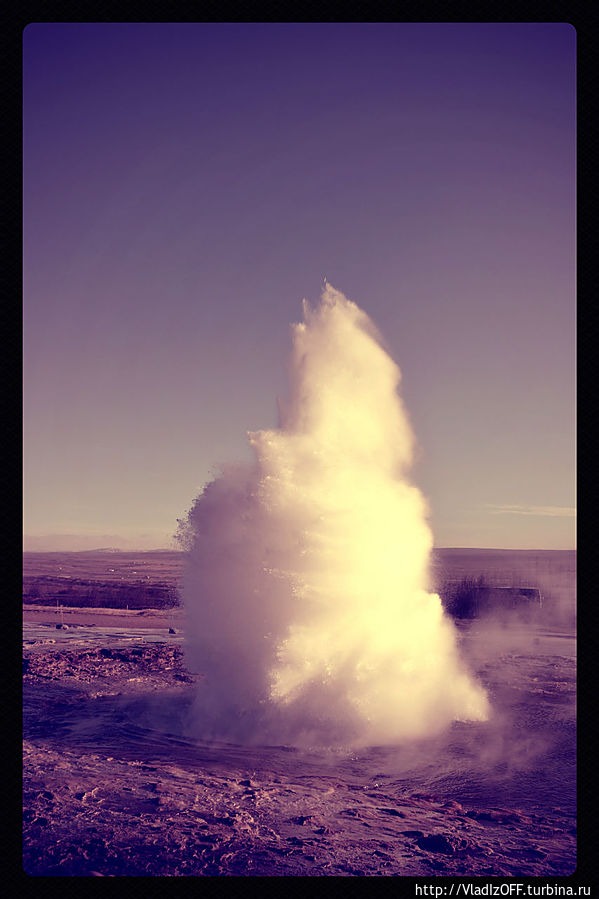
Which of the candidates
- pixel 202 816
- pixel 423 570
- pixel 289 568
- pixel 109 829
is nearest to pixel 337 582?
pixel 289 568

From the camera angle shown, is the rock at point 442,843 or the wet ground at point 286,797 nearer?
the wet ground at point 286,797

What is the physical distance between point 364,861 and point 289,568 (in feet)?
24.2

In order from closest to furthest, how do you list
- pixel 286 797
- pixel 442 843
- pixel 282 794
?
1. pixel 442 843
2. pixel 286 797
3. pixel 282 794

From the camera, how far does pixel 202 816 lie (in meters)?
10.2

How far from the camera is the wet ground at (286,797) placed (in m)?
9.00

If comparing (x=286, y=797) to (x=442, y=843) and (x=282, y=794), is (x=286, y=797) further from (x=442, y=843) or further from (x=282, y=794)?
(x=442, y=843)

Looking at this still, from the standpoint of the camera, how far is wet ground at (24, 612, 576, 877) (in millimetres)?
9000

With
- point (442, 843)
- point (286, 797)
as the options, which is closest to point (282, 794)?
point (286, 797)

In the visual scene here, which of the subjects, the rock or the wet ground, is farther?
the rock

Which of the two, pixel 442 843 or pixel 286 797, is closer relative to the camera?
pixel 442 843

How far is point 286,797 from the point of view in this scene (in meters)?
11.0

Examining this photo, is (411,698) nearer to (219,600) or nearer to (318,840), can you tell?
(219,600)

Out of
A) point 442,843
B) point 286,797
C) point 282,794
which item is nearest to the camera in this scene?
point 442,843

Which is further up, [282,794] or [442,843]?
[442,843]
